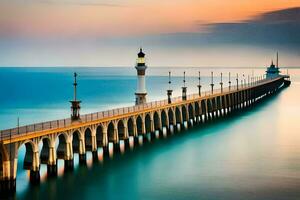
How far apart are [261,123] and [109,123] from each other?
30.4m

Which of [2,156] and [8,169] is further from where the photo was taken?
[8,169]

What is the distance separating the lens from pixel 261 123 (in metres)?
69.1

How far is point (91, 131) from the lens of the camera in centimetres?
4078

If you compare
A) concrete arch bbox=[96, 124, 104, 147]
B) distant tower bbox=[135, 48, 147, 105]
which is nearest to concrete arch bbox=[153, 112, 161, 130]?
distant tower bbox=[135, 48, 147, 105]

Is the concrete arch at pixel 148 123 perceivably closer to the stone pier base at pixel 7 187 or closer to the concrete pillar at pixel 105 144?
the concrete pillar at pixel 105 144

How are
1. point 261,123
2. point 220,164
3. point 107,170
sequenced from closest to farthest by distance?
1. point 107,170
2. point 220,164
3. point 261,123

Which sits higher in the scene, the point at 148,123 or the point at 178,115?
the point at 178,115

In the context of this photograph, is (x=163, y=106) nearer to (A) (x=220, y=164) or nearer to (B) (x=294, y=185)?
(A) (x=220, y=164)

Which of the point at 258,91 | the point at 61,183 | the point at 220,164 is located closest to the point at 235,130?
the point at 220,164

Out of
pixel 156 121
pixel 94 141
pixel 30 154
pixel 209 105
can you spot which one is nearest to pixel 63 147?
pixel 30 154

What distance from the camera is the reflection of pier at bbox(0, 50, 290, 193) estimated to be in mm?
30812

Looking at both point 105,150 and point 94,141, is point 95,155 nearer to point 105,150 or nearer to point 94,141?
point 94,141

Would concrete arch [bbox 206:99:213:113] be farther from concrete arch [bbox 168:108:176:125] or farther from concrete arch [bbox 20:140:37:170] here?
concrete arch [bbox 20:140:37:170]

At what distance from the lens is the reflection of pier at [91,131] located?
101 ft
